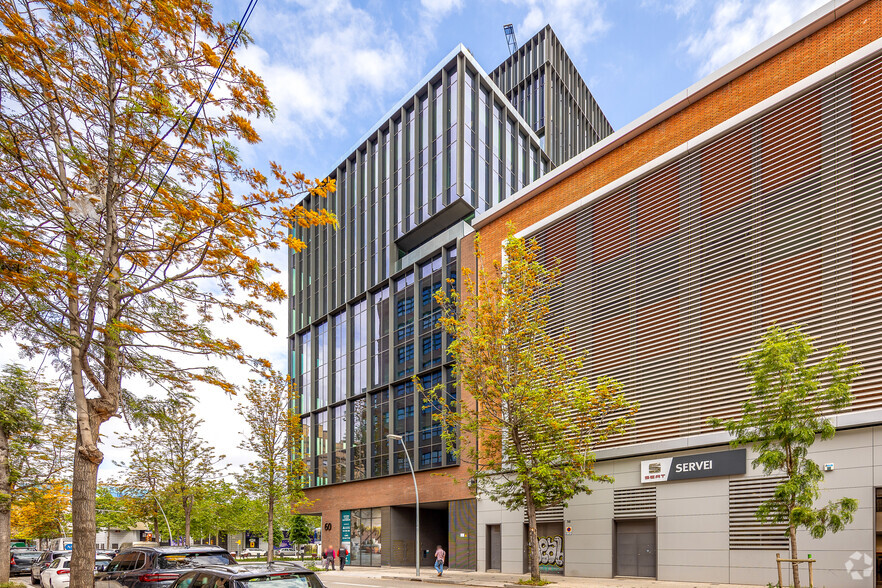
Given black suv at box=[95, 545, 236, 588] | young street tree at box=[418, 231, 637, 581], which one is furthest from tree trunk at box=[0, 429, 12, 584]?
young street tree at box=[418, 231, 637, 581]

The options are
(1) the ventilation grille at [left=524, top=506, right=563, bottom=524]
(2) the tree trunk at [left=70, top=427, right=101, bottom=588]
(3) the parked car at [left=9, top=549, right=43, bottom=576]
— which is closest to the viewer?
(2) the tree trunk at [left=70, top=427, right=101, bottom=588]

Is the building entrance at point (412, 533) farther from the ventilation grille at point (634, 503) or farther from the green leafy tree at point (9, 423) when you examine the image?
the green leafy tree at point (9, 423)

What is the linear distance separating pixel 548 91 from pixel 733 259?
1568 inches

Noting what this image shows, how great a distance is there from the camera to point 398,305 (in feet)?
141

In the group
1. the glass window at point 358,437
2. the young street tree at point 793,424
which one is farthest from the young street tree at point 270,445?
the young street tree at point 793,424

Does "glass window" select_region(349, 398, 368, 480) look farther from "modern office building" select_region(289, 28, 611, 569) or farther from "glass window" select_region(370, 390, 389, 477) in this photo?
"glass window" select_region(370, 390, 389, 477)

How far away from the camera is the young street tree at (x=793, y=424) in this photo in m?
13.5

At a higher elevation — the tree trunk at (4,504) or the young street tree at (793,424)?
the young street tree at (793,424)

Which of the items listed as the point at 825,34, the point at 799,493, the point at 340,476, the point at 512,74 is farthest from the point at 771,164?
the point at 512,74

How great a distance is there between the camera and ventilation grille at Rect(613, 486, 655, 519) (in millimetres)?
22469

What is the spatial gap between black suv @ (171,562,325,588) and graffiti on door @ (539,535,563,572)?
20558mm

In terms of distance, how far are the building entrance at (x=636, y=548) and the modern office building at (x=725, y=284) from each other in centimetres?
6

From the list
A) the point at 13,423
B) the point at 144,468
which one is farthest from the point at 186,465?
the point at 13,423

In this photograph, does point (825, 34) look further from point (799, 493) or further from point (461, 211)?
point (461, 211)
